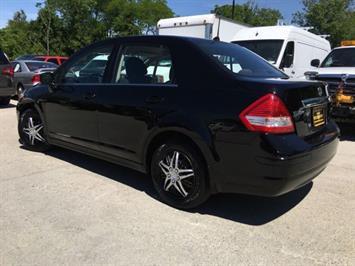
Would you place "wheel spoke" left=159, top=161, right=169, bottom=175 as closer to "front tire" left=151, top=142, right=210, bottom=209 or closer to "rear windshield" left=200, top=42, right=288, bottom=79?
"front tire" left=151, top=142, right=210, bottom=209

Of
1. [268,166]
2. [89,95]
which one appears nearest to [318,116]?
[268,166]

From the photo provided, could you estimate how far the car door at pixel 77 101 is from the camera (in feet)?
16.3

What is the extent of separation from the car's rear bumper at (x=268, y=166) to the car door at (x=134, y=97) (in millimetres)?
851

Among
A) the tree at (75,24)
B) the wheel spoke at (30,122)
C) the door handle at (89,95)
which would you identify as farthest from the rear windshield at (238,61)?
the tree at (75,24)

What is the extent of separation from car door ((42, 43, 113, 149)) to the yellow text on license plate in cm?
239

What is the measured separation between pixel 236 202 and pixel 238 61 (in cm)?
151

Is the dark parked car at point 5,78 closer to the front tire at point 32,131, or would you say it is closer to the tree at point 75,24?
the front tire at point 32,131

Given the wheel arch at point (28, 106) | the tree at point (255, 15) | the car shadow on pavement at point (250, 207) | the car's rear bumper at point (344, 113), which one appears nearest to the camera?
the car shadow on pavement at point (250, 207)

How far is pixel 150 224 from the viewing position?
3.86m

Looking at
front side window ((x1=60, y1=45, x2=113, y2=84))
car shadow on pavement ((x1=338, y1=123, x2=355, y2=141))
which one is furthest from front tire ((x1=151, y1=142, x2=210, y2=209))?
car shadow on pavement ((x1=338, y1=123, x2=355, y2=141))

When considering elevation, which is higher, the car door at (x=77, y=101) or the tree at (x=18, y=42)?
the tree at (x=18, y=42)

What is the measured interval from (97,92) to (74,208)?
141cm

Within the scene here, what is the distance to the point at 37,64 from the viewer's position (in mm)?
13562

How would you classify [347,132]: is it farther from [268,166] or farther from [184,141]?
[268,166]
